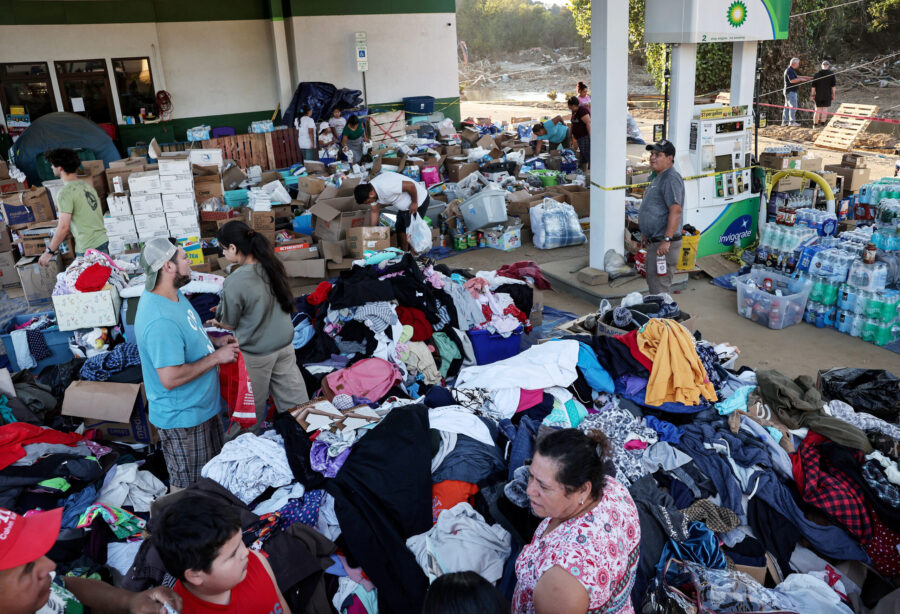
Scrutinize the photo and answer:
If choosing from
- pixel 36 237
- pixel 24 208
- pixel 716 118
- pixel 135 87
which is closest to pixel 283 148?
pixel 135 87

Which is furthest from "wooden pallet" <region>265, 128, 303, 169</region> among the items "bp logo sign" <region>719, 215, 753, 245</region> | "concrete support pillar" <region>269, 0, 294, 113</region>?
"bp logo sign" <region>719, 215, 753, 245</region>

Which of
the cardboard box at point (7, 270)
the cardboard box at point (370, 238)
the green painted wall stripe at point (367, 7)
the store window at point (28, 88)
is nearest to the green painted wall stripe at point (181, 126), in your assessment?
the store window at point (28, 88)

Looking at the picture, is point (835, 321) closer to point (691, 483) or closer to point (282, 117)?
point (691, 483)

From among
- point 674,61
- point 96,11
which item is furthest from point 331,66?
point 674,61

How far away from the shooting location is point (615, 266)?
24.7 feet

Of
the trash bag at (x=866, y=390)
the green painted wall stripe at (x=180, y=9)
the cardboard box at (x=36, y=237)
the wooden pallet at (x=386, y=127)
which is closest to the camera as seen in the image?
the trash bag at (x=866, y=390)

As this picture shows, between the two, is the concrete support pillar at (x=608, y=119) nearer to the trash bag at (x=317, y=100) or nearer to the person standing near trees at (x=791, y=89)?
the trash bag at (x=317, y=100)

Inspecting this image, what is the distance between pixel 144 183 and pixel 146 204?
0.23 m

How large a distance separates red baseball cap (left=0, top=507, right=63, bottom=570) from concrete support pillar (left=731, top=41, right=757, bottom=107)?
8.27 m

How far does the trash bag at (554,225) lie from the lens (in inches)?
371

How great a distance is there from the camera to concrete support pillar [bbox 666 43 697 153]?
25.0ft

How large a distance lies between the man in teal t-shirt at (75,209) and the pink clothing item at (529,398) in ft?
15.1

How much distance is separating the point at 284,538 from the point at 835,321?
230 inches

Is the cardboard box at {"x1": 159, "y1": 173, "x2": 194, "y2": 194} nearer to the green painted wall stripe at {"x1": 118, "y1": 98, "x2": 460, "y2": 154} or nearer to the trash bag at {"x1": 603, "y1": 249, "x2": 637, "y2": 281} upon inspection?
the trash bag at {"x1": 603, "y1": 249, "x2": 637, "y2": 281}
